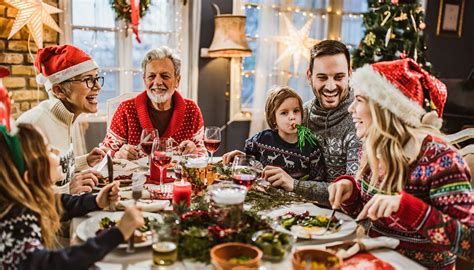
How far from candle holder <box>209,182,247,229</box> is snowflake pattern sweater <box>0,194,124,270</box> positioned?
304 mm

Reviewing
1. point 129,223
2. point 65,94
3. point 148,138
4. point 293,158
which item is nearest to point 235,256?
point 129,223

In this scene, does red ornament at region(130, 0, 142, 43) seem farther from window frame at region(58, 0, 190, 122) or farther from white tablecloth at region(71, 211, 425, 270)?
white tablecloth at region(71, 211, 425, 270)

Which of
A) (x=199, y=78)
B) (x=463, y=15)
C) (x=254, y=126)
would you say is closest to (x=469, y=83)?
(x=463, y=15)

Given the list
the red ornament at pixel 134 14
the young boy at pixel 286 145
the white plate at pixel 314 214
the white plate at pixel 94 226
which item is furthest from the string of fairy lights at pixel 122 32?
the white plate at pixel 314 214

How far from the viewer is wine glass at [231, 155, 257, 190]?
1.69m

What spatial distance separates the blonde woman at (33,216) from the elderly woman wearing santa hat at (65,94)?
0.78m

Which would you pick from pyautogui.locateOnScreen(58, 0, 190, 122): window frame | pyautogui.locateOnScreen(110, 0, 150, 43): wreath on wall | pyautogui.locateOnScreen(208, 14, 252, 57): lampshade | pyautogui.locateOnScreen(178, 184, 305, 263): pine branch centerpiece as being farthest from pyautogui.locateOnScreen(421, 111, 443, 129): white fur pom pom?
pyautogui.locateOnScreen(58, 0, 190, 122): window frame

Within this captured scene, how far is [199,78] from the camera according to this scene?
15.1 feet

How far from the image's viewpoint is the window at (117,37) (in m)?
4.09

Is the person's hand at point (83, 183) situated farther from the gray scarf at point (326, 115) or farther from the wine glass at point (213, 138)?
the gray scarf at point (326, 115)

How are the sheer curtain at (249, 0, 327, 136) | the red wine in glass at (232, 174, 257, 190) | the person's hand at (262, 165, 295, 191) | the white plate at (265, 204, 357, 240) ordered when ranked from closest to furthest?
1. the white plate at (265, 204, 357, 240)
2. the red wine in glass at (232, 174, 257, 190)
3. the person's hand at (262, 165, 295, 191)
4. the sheer curtain at (249, 0, 327, 136)

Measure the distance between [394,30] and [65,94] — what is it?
3448mm

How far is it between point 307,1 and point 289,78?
86cm

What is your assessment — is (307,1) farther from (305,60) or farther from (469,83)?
(469,83)
